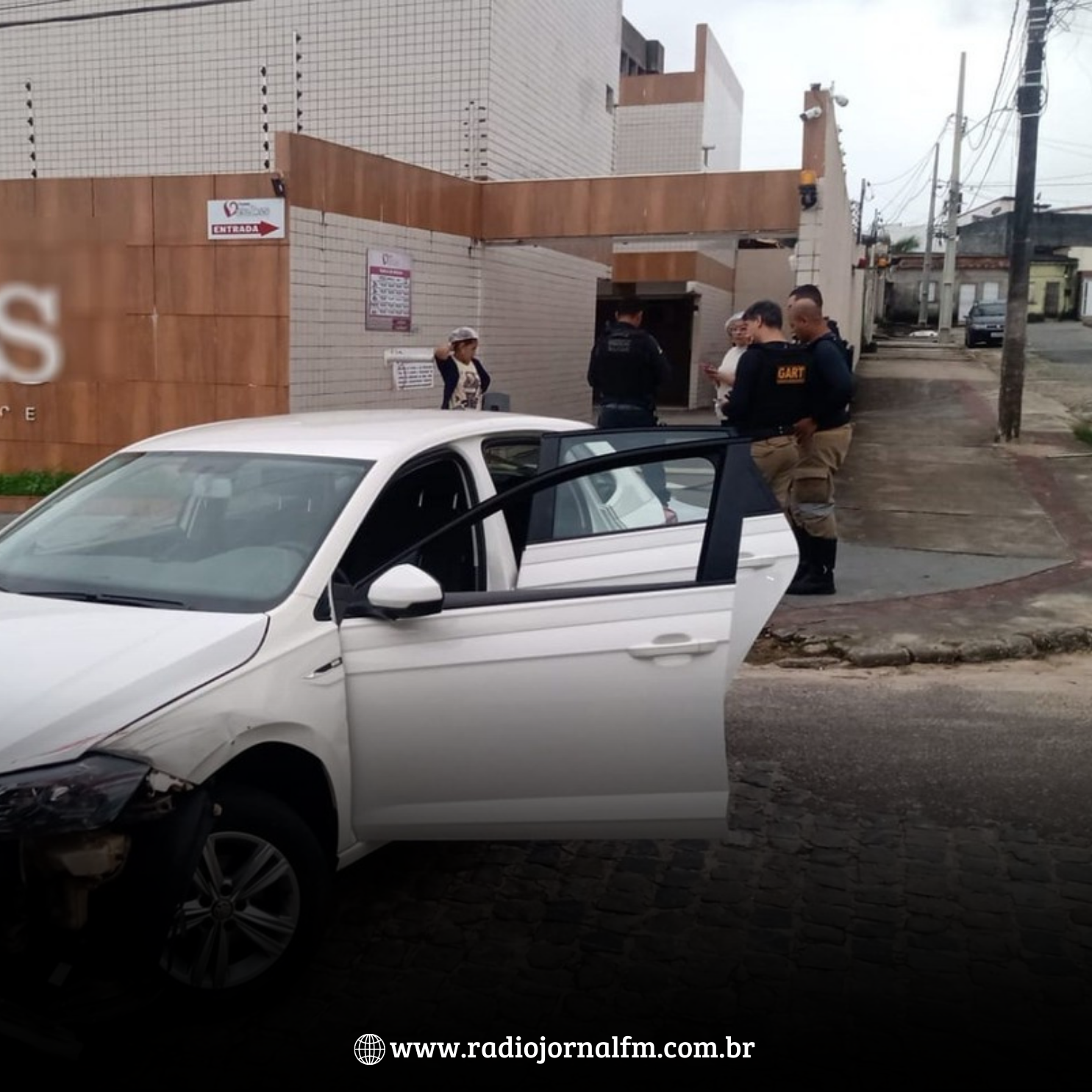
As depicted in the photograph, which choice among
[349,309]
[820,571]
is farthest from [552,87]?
[820,571]

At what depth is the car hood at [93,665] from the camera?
294 cm

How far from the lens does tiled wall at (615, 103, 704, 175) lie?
→ 83.2 feet

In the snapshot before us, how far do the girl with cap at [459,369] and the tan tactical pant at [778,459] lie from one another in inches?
111

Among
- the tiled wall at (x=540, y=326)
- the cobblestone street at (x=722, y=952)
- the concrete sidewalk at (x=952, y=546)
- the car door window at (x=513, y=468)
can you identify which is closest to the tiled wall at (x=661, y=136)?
the tiled wall at (x=540, y=326)

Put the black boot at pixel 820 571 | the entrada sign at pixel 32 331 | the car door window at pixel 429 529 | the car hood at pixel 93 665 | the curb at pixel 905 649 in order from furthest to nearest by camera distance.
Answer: the entrada sign at pixel 32 331
the black boot at pixel 820 571
the curb at pixel 905 649
the car door window at pixel 429 529
the car hood at pixel 93 665

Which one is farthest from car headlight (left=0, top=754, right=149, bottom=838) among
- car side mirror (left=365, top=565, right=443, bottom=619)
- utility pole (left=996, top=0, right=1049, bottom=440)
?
utility pole (left=996, top=0, right=1049, bottom=440)

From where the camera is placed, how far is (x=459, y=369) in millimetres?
10016

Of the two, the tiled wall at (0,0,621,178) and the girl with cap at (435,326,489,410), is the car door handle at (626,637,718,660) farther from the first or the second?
the tiled wall at (0,0,621,178)

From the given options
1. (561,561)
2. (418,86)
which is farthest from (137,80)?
(561,561)

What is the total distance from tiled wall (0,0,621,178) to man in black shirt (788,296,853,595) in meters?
7.00

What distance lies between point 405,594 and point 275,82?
12.2m

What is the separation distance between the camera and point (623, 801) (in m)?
3.69

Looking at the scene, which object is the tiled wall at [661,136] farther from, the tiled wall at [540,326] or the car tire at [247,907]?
the car tire at [247,907]

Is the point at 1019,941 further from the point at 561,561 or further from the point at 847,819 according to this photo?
the point at 561,561
